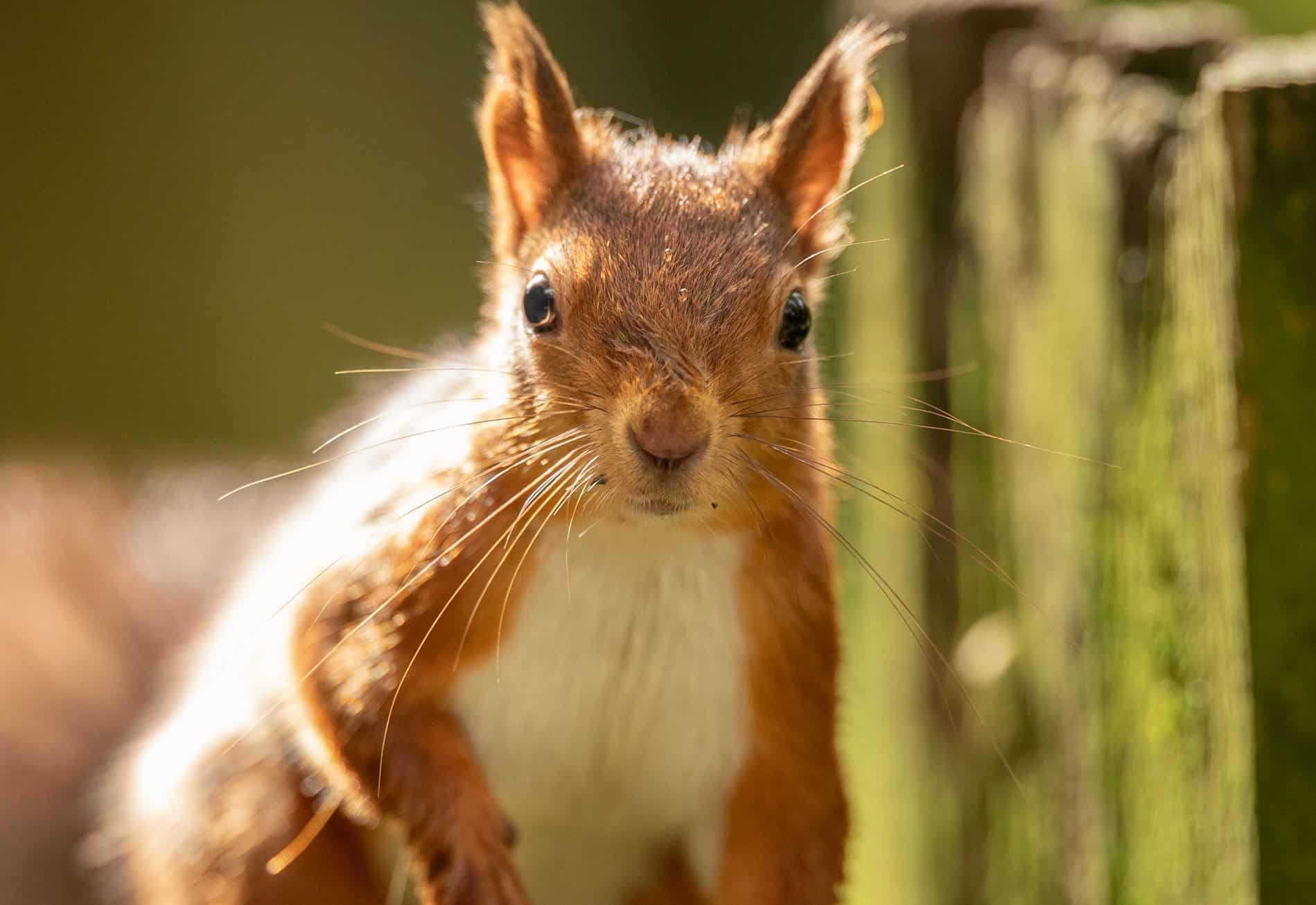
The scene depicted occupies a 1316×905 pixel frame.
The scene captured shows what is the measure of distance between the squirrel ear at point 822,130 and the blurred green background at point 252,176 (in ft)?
4.35

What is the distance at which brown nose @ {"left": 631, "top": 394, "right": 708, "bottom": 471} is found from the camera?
2.39 feet

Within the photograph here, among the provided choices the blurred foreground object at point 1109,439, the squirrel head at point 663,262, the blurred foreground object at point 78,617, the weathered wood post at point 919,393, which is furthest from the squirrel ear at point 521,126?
the blurred foreground object at point 78,617

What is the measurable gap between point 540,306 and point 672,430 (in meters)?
0.15

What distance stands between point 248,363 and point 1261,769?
2043mm

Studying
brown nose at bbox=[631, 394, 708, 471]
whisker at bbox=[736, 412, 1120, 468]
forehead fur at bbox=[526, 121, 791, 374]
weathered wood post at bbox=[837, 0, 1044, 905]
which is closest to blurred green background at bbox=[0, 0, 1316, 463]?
weathered wood post at bbox=[837, 0, 1044, 905]

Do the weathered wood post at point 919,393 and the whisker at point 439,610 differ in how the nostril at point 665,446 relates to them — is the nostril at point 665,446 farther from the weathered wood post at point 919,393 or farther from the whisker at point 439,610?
the weathered wood post at point 919,393

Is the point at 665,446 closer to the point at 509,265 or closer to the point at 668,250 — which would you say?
the point at 668,250

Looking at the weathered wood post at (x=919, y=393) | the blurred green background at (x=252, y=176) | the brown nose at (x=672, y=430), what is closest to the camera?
the brown nose at (x=672, y=430)

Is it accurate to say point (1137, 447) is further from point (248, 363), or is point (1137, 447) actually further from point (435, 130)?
point (248, 363)

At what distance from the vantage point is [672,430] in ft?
2.39

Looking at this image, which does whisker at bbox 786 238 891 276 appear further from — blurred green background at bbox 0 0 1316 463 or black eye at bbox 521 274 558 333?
blurred green background at bbox 0 0 1316 463

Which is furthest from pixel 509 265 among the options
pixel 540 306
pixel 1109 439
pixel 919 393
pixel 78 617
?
pixel 78 617

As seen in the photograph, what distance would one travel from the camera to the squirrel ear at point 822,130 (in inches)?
32.4

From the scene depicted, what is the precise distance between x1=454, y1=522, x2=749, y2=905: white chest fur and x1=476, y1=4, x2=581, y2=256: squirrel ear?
0.72 feet
